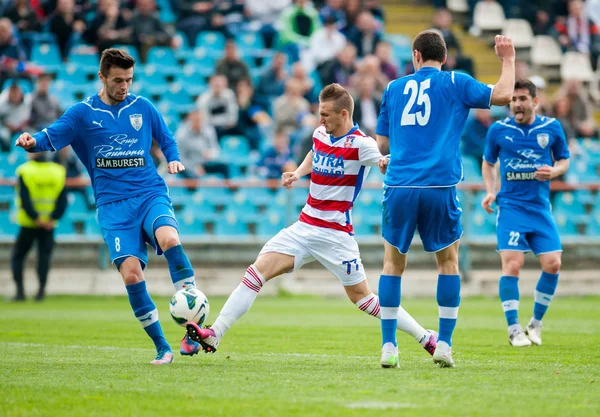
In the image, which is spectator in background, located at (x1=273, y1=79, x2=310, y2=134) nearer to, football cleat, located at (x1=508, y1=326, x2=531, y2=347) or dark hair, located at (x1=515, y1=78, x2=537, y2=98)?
dark hair, located at (x1=515, y1=78, x2=537, y2=98)

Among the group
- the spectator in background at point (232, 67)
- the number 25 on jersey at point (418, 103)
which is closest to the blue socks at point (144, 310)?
the number 25 on jersey at point (418, 103)

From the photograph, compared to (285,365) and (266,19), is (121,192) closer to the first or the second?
(285,365)

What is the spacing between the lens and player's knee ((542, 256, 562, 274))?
35.4ft

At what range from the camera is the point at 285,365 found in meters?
8.05

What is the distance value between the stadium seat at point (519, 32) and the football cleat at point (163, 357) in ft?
60.2

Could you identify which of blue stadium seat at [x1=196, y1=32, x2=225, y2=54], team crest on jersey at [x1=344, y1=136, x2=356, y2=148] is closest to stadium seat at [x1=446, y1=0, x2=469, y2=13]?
blue stadium seat at [x1=196, y1=32, x2=225, y2=54]

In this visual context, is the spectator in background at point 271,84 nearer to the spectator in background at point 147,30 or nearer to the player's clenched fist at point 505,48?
the spectator in background at point 147,30

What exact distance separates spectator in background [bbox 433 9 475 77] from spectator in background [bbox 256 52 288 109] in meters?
3.43

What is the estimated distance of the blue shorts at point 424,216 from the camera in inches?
302

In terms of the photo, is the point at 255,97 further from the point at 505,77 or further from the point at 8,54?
the point at 505,77

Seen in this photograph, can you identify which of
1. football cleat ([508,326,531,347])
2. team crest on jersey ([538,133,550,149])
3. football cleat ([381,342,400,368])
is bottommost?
football cleat ([508,326,531,347])

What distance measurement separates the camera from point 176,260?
8.20 m

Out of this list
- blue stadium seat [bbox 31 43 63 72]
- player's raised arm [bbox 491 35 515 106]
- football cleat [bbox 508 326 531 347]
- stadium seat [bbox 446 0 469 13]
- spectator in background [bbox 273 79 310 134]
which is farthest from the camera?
stadium seat [bbox 446 0 469 13]

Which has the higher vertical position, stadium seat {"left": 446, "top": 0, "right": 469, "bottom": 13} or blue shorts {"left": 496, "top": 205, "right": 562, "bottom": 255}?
stadium seat {"left": 446, "top": 0, "right": 469, "bottom": 13}
